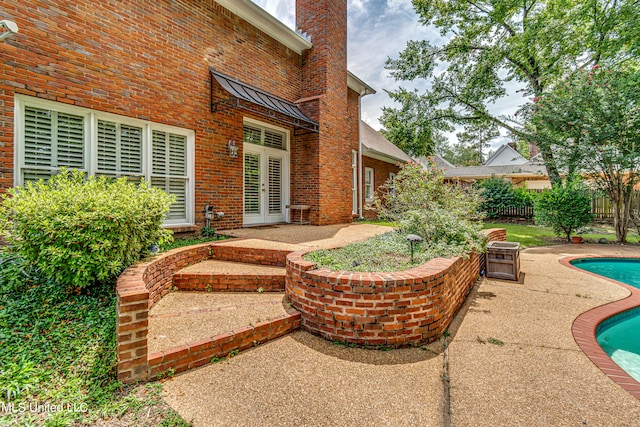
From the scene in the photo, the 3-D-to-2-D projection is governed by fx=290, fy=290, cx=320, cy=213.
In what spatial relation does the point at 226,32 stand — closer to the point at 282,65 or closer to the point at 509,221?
the point at 282,65

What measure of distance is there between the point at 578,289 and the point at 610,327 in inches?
52.8

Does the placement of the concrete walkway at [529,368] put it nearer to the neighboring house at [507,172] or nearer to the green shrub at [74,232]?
the green shrub at [74,232]

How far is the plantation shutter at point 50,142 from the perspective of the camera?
453cm

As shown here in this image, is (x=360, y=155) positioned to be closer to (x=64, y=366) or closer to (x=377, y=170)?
(x=377, y=170)

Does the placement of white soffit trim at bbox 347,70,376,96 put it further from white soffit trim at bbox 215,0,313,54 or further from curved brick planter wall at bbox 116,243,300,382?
curved brick planter wall at bbox 116,243,300,382

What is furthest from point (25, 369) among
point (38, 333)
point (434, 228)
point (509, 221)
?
point (509, 221)

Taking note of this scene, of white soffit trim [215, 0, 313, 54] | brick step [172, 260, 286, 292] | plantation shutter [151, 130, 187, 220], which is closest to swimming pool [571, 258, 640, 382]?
brick step [172, 260, 286, 292]

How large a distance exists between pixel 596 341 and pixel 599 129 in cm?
925

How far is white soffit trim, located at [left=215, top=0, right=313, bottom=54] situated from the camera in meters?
7.19

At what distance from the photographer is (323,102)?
361 inches

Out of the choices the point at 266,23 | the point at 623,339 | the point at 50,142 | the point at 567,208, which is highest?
the point at 266,23

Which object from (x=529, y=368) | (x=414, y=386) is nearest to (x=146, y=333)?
(x=414, y=386)

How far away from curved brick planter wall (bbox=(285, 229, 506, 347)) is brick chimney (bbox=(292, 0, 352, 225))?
19.9ft

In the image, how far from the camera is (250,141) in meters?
8.24
